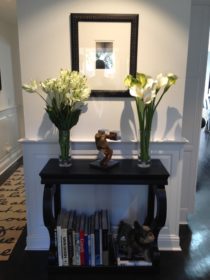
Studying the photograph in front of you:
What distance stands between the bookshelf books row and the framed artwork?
3.36 ft

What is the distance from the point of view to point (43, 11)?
188cm

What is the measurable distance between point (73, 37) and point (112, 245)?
164cm

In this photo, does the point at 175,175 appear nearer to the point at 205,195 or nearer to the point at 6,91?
the point at 205,195

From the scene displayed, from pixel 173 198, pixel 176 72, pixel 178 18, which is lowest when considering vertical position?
pixel 173 198

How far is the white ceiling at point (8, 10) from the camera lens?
3106mm

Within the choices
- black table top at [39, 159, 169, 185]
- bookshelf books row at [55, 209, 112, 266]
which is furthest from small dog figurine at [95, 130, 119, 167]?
bookshelf books row at [55, 209, 112, 266]

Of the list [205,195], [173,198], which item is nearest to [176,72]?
[173,198]

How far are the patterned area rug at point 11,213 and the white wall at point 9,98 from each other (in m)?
0.60

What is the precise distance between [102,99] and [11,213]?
5.57 feet

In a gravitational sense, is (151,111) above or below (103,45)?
below

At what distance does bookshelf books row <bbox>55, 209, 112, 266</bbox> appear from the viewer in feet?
6.28

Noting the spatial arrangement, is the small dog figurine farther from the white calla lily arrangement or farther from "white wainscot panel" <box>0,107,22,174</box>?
"white wainscot panel" <box>0,107,22,174</box>

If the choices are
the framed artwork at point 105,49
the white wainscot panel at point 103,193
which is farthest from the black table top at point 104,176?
the framed artwork at point 105,49

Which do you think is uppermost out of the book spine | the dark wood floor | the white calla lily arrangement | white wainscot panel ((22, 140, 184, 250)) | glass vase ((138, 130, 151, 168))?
the white calla lily arrangement
